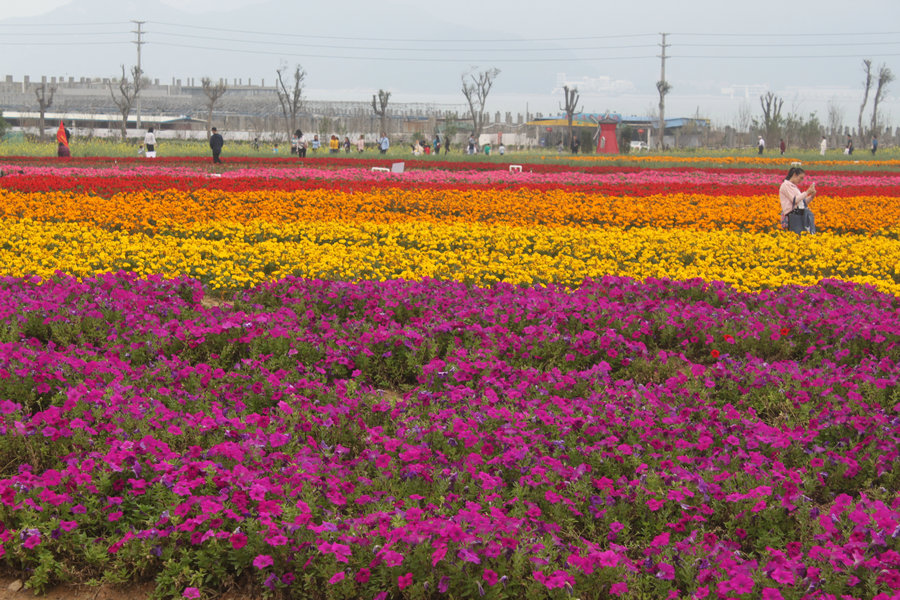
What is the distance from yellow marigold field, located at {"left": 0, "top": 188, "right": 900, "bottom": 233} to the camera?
Result: 41.6 feet

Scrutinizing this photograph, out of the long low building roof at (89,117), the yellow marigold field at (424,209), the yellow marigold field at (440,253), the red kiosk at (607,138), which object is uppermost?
the long low building roof at (89,117)

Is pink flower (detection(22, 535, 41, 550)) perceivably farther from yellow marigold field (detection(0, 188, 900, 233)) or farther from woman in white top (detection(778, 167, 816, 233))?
woman in white top (detection(778, 167, 816, 233))

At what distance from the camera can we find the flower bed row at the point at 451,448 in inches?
135

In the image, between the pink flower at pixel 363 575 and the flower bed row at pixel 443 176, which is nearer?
the pink flower at pixel 363 575

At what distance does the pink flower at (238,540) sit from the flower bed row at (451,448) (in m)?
0.01

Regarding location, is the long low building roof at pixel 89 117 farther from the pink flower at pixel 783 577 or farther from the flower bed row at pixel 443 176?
the pink flower at pixel 783 577

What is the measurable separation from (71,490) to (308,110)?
269 ft

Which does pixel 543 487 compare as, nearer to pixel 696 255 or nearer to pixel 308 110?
pixel 696 255

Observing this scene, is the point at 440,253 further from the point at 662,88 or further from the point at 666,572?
the point at 662,88

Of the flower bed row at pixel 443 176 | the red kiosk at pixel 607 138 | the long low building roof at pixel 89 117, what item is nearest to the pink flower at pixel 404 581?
the flower bed row at pixel 443 176

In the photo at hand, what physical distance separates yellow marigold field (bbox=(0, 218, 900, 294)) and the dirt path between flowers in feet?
15.8

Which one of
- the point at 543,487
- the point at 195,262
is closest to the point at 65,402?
the point at 543,487

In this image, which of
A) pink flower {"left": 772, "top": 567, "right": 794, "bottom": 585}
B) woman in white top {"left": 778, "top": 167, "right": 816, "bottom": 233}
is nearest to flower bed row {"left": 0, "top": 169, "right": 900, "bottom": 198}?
woman in white top {"left": 778, "top": 167, "right": 816, "bottom": 233}

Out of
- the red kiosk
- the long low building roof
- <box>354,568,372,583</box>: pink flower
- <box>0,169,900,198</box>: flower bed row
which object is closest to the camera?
<box>354,568,372,583</box>: pink flower
